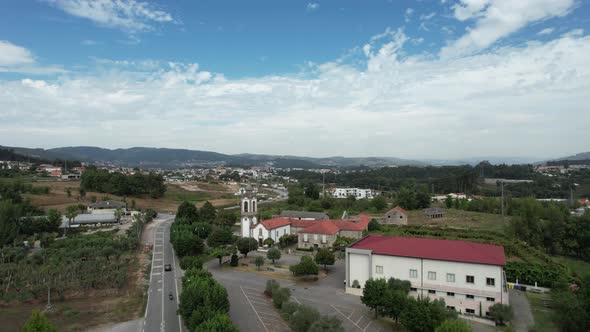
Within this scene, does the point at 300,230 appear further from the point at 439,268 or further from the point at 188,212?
the point at 439,268

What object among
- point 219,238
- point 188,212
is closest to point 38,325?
point 219,238

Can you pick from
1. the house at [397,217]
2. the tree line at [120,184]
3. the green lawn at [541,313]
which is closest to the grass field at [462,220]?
the house at [397,217]

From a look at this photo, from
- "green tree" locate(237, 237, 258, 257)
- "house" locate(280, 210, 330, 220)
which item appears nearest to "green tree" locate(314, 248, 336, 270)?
"green tree" locate(237, 237, 258, 257)

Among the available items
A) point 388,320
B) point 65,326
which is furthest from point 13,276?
point 388,320

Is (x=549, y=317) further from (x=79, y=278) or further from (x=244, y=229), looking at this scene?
(x=79, y=278)

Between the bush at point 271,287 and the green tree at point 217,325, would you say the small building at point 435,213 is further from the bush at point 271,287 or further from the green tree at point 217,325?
the green tree at point 217,325

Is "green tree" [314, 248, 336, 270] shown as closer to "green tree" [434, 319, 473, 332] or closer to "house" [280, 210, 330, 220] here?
"green tree" [434, 319, 473, 332]
